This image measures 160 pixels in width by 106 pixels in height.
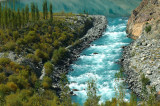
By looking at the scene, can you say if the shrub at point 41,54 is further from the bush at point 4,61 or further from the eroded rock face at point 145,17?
the eroded rock face at point 145,17

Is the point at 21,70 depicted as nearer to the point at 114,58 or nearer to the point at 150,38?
the point at 114,58

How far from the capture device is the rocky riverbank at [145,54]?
116ft

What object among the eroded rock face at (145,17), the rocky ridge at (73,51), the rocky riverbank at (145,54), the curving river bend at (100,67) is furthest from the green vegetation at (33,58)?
the eroded rock face at (145,17)

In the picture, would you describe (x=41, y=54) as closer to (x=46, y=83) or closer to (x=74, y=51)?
(x=74, y=51)

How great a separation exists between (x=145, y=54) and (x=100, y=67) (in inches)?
447

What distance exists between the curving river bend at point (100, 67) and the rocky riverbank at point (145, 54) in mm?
2800

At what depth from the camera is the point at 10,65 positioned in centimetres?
3572

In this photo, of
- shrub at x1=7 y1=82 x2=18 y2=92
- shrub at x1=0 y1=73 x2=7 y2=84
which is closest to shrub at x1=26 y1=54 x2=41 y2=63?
shrub at x1=0 y1=73 x2=7 y2=84

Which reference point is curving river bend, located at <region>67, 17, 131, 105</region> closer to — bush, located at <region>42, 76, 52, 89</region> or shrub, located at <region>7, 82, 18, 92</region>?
bush, located at <region>42, 76, 52, 89</region>

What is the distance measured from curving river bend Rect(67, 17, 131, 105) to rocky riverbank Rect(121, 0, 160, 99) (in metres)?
2.80

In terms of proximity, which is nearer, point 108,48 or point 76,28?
point 108,48

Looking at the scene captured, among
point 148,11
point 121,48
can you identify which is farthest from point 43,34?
point 148,11

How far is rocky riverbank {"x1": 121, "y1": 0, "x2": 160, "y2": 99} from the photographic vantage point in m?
35.4

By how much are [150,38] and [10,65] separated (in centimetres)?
3885
